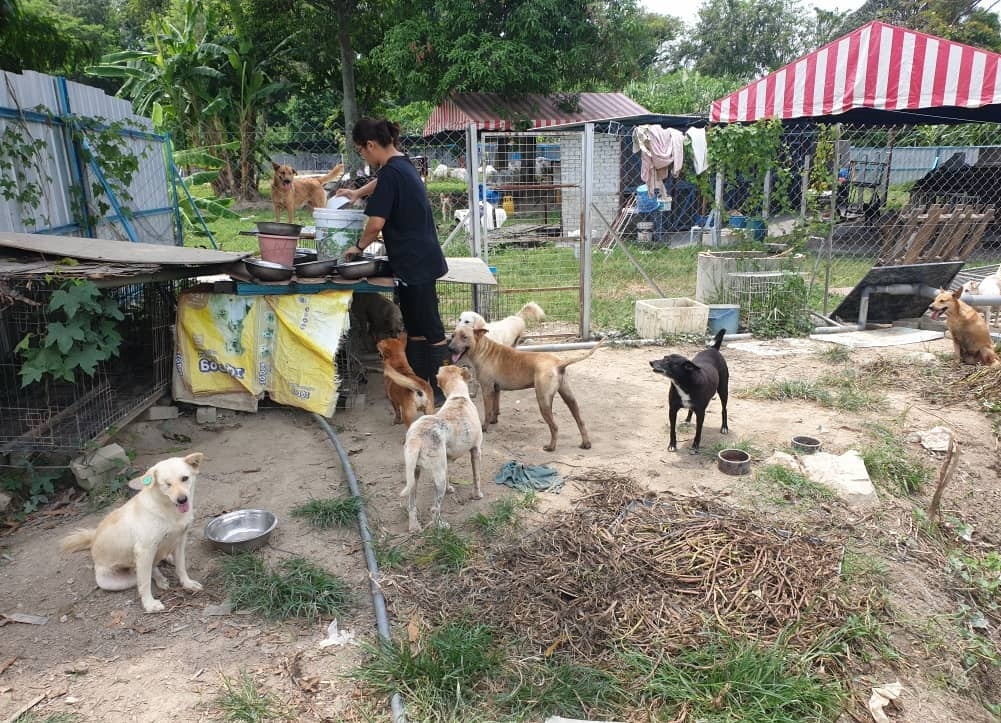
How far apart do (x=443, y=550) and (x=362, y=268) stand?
285 cm

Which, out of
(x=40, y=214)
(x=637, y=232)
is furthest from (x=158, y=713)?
(x=637, y=232)

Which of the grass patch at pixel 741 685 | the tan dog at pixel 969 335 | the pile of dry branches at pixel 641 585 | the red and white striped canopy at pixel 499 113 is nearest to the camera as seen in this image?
the grass patch at pixel 741 685

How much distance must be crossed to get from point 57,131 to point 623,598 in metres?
7.14

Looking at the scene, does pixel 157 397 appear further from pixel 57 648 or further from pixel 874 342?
pixel 874 342

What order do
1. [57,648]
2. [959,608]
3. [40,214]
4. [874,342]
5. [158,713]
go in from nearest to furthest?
[158,713], [57,648], [959,608], [40,214], [874,342]

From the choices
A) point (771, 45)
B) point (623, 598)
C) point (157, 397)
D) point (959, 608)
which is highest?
point (771, 45)

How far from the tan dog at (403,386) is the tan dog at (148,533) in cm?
202

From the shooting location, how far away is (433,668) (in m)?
2.87

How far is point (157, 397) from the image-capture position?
5.71 metres

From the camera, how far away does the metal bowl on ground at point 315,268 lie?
5758 millimetres

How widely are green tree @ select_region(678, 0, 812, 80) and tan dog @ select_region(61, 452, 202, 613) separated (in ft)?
159

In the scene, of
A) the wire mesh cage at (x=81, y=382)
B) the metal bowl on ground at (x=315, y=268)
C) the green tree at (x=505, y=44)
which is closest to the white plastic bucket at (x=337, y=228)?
the metal bowl on ground at (x=315, y=268)

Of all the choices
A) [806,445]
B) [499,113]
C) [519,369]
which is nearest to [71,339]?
[519,369]

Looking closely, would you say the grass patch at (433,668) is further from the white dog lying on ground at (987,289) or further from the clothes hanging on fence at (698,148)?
the clothes hanging on fence at (698,148)
